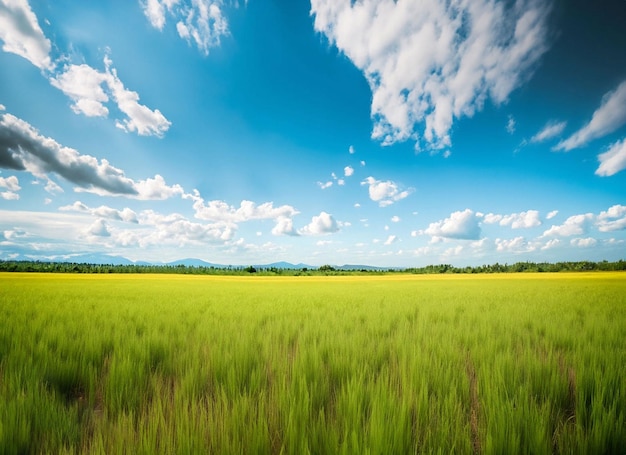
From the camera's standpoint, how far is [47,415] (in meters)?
1.57

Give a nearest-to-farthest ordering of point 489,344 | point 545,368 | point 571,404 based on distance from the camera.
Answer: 1. point 571,404
2. point 545,368
3. point 489,344

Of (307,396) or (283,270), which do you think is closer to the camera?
(307,396)

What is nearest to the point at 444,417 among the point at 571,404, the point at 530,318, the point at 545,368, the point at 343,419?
the point at 343,419

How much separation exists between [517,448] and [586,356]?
223 cm

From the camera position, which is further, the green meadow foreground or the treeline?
the treeline

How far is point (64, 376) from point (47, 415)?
40.8 inches

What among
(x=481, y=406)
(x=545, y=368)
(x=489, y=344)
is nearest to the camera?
(x=481, y=406)

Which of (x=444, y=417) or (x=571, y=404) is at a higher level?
(x=444, y=417)

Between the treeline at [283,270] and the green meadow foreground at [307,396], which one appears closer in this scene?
the green meadow foreground at [307,396]

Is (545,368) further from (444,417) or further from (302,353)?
(302,353)

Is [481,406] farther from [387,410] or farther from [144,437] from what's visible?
[144,437]

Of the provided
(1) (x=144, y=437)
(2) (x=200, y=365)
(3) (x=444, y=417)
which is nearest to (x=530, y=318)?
(3) (x=444, y=417)

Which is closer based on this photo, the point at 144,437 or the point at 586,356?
the point at 144,437

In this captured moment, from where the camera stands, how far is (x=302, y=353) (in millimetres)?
2568
